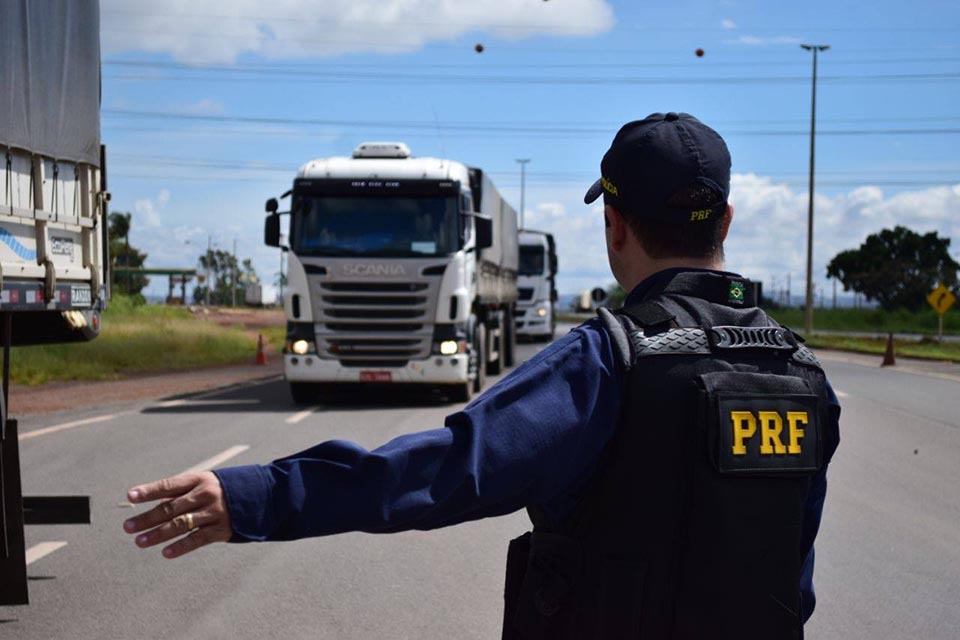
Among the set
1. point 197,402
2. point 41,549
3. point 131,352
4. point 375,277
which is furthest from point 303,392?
point 131,352

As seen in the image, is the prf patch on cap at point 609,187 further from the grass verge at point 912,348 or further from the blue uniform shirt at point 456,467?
the grass verge at point 912,348

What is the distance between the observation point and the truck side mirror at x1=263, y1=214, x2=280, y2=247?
1689cm

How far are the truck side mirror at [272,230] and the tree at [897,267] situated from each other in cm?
6984

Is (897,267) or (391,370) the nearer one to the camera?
(391,370)

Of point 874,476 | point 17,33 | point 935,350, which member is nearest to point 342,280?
point 874,476

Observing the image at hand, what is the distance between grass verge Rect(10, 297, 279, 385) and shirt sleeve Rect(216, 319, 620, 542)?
68.7 ft

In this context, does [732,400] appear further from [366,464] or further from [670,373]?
[366,464]

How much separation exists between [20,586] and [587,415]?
13.2ft

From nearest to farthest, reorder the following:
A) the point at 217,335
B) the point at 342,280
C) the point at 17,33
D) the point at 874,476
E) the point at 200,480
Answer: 1. the point at 200,480
2. the point at 17,33
3. the point at 874,476
4. the point at 342,280
5. the point at 217,335

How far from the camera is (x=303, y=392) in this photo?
1756 centimetres

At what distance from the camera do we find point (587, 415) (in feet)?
6.84

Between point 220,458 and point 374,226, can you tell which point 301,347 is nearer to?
point 374,226

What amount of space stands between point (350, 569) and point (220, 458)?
4.32 metres

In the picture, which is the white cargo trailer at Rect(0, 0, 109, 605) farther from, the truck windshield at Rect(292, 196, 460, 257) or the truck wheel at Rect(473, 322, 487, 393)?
the truck wheel at Rect(473, 322, 487, 393)
